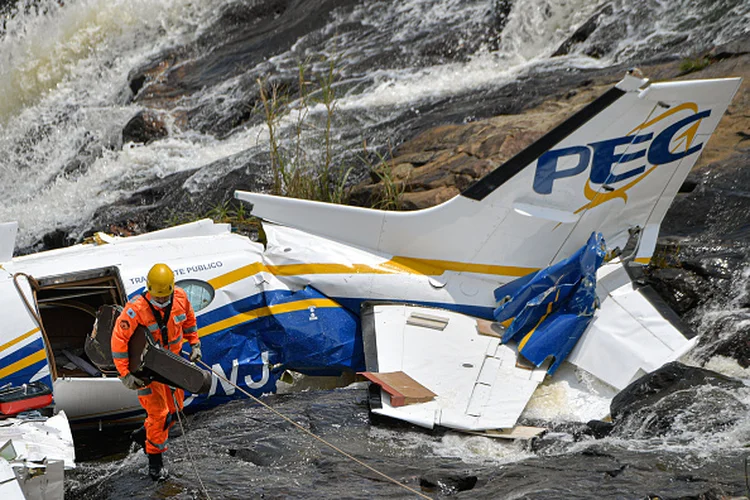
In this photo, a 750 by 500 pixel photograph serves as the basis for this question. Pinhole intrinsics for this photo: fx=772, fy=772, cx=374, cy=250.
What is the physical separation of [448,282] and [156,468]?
10.4 feet

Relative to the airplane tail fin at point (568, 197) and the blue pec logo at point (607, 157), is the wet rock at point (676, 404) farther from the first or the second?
the blue pec logo at point (607, 157)

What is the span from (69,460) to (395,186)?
572cm

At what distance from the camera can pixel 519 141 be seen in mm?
9773

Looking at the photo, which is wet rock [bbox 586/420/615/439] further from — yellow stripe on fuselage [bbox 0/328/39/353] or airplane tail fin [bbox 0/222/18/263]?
airplane tail fin [bbox 0/222/18/263]

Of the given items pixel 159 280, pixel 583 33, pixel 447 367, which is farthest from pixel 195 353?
pixel 583 33

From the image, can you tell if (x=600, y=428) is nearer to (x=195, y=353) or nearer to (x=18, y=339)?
(x=195, y=353)

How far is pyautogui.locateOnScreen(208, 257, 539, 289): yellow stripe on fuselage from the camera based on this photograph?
7164 millimetres

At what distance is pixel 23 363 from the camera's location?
5945 mm

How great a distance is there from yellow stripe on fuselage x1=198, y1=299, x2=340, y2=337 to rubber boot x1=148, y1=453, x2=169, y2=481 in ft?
4.37

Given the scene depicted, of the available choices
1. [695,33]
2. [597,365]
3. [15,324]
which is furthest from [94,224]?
[695,33]

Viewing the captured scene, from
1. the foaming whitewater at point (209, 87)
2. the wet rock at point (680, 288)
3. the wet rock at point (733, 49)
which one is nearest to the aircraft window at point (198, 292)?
the wet rock at point (680, 288)

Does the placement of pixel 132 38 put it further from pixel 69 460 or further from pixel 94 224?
pixel 69 460

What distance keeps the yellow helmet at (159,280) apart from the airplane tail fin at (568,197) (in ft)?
7.93

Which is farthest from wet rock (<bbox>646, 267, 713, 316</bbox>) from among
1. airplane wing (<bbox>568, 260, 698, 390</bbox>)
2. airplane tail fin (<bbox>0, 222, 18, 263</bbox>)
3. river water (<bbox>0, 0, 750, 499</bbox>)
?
airplane tail fin (<bbox>0, 222, 18, 263</bbox>)
